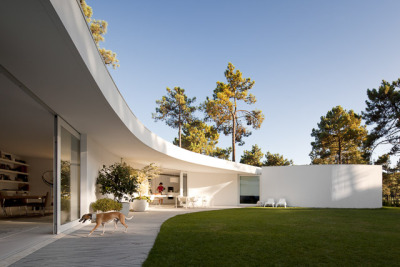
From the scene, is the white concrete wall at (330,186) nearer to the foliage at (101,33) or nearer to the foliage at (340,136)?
the foliage at (340,136)

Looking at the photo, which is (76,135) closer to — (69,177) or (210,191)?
(69,177)

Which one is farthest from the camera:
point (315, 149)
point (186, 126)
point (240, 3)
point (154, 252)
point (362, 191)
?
point (186, 126)

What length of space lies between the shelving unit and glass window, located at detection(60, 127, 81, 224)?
13.1 feet

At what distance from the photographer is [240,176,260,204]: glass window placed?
2128 centimetres

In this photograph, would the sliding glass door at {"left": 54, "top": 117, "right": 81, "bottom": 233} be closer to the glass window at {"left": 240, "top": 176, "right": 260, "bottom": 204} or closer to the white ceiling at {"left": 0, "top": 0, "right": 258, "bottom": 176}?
the white ceiling at {"left": 0, "top": 0, "right": 258, "bottom": 176}

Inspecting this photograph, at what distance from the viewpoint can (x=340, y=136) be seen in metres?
29.7

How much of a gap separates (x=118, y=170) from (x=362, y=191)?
13886 millimetres

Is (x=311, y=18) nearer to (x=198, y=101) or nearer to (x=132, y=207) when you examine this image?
(x=132, y=207)

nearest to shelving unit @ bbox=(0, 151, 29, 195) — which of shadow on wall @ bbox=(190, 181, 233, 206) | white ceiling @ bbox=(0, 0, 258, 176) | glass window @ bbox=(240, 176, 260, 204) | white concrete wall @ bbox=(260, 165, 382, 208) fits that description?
white ceiling @ bbox=(0, 0, 258, 176)

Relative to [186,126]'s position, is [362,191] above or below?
below

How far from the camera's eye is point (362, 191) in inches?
766

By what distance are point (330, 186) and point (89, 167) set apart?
13703 mm

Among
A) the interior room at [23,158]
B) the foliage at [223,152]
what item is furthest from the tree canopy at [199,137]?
the interior room at [23,158]

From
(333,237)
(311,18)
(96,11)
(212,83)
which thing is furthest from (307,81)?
(333,237)
